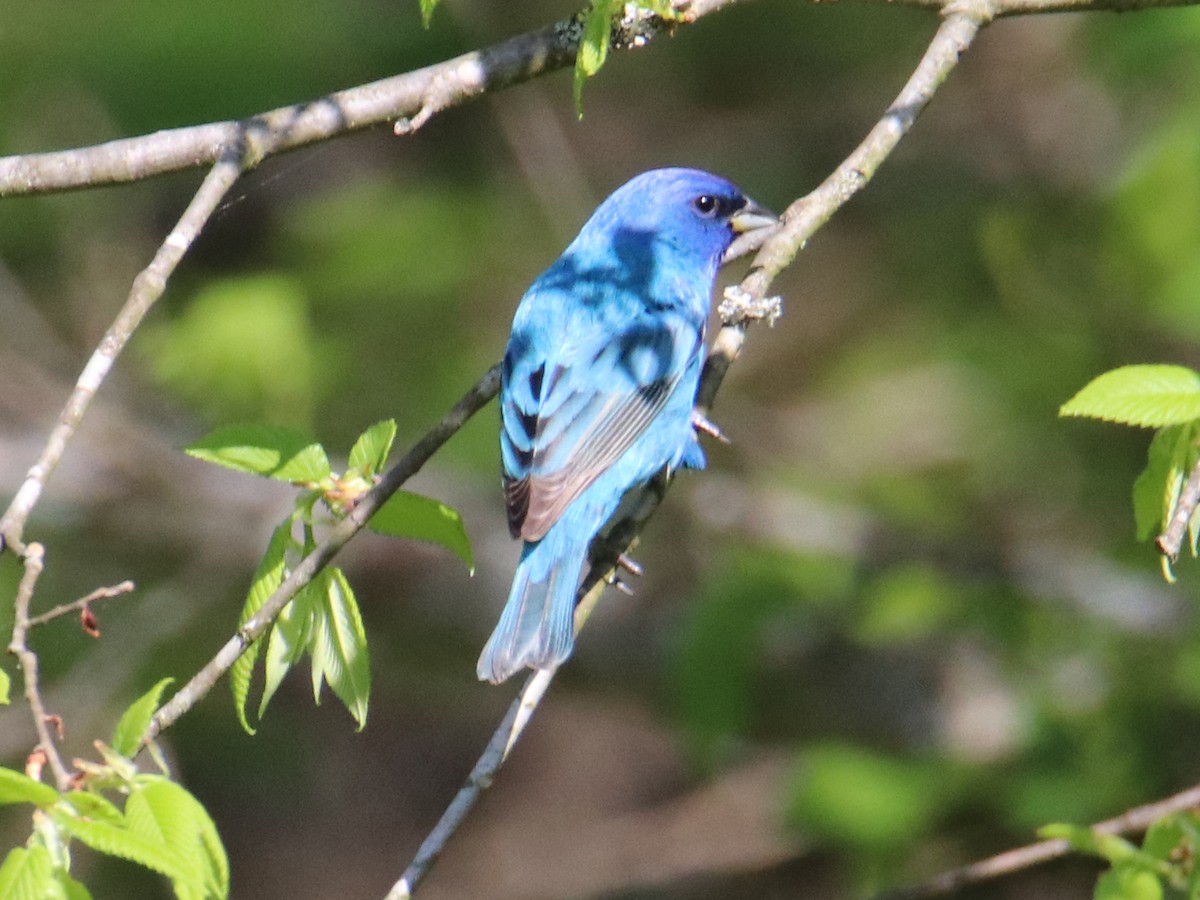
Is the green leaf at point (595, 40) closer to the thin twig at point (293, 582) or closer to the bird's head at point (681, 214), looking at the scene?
the thin twig at point (293, 582)

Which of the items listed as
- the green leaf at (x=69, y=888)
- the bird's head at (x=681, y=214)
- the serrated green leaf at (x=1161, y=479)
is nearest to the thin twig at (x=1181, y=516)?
the serrated green leaf at (x=1161, y=479)

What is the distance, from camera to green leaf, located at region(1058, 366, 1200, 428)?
8.56 ft

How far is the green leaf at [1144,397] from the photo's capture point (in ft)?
8.56

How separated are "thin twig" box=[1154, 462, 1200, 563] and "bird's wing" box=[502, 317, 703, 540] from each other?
5.32 ft

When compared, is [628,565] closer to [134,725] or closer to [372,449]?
[372,449]

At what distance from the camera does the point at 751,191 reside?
7629 millimetres

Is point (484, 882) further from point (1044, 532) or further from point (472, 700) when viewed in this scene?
point (1044, 532)

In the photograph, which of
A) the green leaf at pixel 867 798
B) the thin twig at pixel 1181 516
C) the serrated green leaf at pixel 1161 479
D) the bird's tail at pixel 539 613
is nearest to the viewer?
the thin twig at pixel 1181 516

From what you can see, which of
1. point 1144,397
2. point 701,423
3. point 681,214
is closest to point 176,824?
point 1144,397

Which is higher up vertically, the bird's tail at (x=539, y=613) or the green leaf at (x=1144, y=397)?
the bird's tail at (x=539, y=613)

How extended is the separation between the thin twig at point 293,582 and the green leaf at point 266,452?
119 millimetres

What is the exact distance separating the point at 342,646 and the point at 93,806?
604 millimetres

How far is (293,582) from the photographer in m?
2.53

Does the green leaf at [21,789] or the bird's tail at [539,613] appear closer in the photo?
the green leaf at [21,789]
